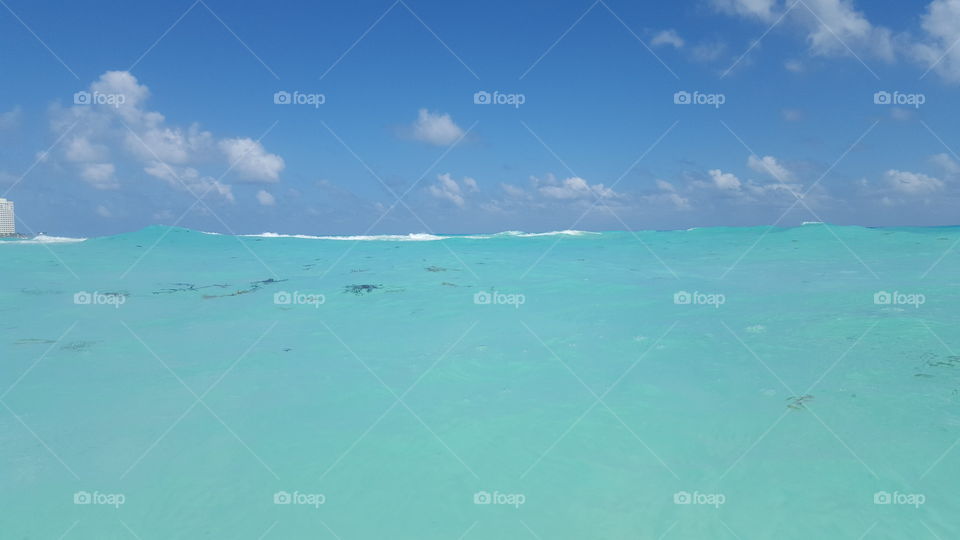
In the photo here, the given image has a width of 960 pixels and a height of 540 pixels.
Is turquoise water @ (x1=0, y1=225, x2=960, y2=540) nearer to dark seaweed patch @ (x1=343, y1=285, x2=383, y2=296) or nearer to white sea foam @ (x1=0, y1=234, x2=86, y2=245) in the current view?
dark seaweed patch @ (x1=343, y1=285, x2=383, y2=296)

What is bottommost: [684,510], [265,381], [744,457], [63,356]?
[684,510]

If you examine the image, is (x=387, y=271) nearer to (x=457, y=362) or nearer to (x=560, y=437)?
(x=457, y=362)

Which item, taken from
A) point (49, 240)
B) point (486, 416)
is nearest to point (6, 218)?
point (49, 240)

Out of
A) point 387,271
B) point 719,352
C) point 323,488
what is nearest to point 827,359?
point 719,352

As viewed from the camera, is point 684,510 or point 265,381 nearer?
point 684,510

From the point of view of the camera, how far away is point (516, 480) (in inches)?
173

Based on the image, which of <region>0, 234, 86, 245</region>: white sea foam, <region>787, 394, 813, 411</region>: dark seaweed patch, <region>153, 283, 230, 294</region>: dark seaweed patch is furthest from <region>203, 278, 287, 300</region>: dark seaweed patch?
<region>0, 234, 86, 245</region>: white sea foam

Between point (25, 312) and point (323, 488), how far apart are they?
11.1m

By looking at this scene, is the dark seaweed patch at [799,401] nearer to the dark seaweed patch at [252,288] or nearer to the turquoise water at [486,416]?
the turquoise water at [486,416]

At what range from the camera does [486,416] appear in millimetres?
5656

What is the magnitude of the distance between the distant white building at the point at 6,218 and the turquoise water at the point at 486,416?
2458cm

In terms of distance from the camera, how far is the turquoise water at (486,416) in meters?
3.92

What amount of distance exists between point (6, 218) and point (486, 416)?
125ft

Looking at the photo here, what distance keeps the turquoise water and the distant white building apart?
24.6 m
